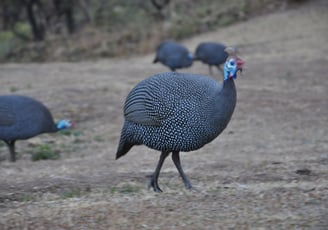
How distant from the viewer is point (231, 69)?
481cm

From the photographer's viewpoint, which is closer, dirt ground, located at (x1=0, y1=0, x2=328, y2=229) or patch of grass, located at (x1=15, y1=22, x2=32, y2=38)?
dirt ground, located at (x1=0, y1=0, x2=328, y2=229)

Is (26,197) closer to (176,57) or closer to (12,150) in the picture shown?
(12,150)

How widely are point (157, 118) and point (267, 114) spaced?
5339 mm

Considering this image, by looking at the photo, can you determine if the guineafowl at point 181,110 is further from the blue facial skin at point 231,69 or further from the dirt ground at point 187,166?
the dirt ground at point 187,166

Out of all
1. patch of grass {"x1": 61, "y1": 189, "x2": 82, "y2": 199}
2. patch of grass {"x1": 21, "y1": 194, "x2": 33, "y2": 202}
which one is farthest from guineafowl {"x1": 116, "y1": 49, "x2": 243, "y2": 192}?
patch of grass {"x1": 21, "y1": 194, "x2": 33, "y2": 202}

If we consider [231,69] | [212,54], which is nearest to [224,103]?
[231,69]

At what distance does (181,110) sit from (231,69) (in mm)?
492

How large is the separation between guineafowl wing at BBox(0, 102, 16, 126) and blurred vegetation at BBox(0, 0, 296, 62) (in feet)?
43.6

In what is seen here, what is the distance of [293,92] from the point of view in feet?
39.0

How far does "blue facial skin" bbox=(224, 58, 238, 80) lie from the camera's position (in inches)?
188

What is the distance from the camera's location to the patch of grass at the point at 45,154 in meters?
7.93

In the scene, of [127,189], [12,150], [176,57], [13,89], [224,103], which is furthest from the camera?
[13,89]

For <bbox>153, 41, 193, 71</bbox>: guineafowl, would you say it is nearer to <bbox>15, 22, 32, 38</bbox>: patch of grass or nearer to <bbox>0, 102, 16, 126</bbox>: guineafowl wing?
<bbox>0, 102, 16, 126</bbox>: guineafowl wing

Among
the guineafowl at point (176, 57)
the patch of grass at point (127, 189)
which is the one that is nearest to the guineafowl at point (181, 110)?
the patch of grass at point (127, 189)
